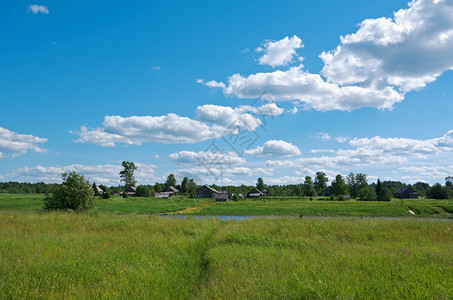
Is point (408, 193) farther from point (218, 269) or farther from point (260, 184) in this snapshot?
point (218, 269)

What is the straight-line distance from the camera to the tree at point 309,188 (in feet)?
380

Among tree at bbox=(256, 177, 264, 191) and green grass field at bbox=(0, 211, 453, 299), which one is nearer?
green grass field at bbox=(0, 211, 453, 299)

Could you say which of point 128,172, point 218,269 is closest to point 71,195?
point 218,269

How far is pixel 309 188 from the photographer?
383 ft

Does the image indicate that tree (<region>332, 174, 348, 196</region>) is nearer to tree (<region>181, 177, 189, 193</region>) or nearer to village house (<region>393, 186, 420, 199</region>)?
village house (<region>393, 186, 420, 199</region>)

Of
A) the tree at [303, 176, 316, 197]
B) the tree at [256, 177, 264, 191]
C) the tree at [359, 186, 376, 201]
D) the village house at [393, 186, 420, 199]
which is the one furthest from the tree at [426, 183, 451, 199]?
the tree at [256, 177, 264, 191]

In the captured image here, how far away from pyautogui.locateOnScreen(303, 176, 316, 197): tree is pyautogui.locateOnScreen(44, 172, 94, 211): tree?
→ 3867 inches

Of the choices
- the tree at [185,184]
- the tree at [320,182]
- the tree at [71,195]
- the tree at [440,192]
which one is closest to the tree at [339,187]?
the tree at [320,182]

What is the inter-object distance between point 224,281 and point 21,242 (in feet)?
36.1

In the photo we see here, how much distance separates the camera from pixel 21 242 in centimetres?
1369

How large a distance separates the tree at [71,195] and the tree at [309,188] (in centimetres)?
9822

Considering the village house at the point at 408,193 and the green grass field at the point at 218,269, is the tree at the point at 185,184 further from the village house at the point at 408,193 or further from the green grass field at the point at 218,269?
the green grass field at the point at 218,269

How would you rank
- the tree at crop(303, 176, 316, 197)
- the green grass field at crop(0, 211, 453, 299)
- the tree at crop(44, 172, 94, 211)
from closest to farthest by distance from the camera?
the green grass field at crop(0, 211, 453, 299), the tree at crop(44, 172, 94, 211), the tree at crop(303, 176, 316, 197)

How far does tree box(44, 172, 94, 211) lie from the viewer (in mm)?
30078
